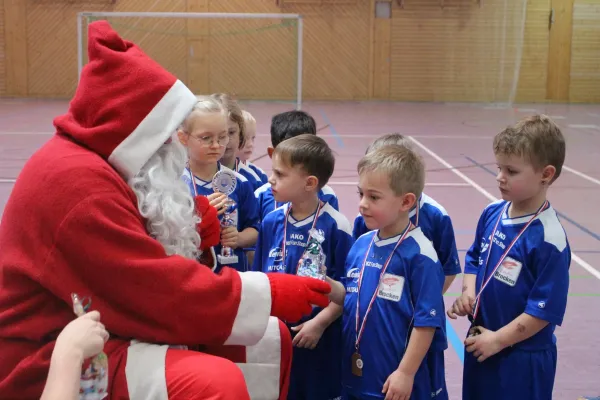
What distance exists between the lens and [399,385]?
2.71m

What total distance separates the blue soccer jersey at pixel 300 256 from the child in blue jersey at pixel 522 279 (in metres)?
0.60

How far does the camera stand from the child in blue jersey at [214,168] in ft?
11.6

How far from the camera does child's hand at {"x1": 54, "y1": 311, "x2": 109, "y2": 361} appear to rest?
1986mm

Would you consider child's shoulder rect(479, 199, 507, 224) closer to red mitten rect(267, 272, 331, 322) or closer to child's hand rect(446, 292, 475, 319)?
child's hand rect(446, 292, 475, 319)

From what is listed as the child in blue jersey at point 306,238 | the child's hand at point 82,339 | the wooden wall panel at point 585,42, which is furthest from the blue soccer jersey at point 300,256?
the wooden wall panel at point 585,42

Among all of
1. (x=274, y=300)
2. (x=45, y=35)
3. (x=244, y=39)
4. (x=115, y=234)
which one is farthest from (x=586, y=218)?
(x=45, y=35)

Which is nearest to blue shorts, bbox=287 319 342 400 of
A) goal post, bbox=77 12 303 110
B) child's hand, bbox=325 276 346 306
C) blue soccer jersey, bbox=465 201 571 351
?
child's hand, bbox=325 276 346 306

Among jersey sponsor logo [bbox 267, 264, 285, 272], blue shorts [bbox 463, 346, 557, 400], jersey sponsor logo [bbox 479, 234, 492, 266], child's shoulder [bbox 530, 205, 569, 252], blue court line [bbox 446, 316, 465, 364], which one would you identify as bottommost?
blue court line [bbox 446, 316, 465, 364]

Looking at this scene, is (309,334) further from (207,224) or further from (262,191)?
(262,191)

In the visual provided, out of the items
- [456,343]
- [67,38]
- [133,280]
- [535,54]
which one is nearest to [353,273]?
[133,280]

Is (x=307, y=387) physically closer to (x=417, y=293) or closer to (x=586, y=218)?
(x=417, y=293)

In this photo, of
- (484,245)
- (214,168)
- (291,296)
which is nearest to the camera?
(291,296)

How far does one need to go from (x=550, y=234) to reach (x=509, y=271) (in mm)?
216

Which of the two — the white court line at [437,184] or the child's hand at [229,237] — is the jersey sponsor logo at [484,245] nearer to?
the child's hand at [229,237]
